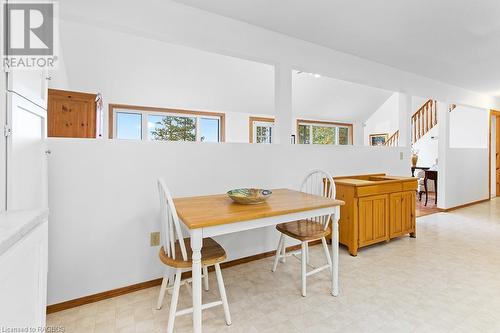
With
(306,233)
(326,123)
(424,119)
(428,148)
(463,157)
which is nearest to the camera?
(306,233)

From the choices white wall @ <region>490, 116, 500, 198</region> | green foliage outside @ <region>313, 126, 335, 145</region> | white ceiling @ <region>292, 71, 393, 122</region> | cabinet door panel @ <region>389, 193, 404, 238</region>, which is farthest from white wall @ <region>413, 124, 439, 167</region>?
cabinet door panel @ <region>389, 193, 404, 238</region>

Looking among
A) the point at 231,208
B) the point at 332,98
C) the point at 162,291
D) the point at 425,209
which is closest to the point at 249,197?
the point at 231,208

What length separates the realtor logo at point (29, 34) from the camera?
3.53 ft

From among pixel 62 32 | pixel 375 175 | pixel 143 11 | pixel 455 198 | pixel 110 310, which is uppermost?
pixel 62 32

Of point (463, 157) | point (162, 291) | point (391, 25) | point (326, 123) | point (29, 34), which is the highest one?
point (391, 25)

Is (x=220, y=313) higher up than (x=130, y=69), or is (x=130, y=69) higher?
(x=130, y=69)

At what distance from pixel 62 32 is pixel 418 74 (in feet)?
16.4

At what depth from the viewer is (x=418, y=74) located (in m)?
4.14

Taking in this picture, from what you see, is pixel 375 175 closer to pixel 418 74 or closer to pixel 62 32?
pixel 418 74

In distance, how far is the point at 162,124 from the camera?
4902mm

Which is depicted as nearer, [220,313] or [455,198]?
[220,313]

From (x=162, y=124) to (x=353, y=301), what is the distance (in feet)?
14.0

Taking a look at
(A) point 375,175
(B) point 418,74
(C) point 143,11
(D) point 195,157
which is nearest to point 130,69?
(C) point 143,11

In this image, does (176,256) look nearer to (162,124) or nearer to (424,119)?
(162,124)
